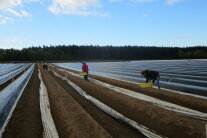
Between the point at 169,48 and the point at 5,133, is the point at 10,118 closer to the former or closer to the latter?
the point at 5,133

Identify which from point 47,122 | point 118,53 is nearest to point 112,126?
point 47,122

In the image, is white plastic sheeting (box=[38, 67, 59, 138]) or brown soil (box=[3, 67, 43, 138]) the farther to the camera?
brown soil (box=[3, 67, 43, 138])

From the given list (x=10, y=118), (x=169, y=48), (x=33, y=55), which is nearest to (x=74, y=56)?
(x=33, y=55)

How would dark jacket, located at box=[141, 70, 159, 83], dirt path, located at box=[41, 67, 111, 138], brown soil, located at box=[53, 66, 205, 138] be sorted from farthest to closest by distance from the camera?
dark jacket, located at box=[141, 70, 159, 83] < brown soil, located at box=[53, 66, 205, 138] < dirt path, located at box=[41, 67, 111, 138]

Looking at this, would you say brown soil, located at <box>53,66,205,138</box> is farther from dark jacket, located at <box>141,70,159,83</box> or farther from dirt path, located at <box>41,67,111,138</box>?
dark jacket, located at <box>141,70,159,83</box>

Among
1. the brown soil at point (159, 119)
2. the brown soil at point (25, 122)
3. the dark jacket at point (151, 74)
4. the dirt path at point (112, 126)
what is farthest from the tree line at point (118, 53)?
the dirt path at point (112, 126)

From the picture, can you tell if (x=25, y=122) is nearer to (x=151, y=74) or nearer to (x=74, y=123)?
(x=74, y=123)

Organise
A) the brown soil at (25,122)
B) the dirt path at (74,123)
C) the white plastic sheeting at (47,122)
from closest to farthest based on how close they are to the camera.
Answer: the dirt path at (74,123), the white plastic sheeting at (47,122), the brown soil at (25,122)

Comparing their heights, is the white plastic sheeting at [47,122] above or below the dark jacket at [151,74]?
below

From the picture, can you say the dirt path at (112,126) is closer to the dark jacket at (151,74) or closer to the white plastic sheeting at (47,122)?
the white plastic sheeting at (47,122)

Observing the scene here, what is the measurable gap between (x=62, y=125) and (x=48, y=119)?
3.21 feet

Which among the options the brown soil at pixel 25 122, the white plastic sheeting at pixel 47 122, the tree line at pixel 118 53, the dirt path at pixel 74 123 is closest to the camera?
the dirt path at pixel 74 123

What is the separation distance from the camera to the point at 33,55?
106188 mm

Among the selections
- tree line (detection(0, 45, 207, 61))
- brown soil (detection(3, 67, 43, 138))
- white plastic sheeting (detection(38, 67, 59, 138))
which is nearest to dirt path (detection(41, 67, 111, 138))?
white plastic sheeting (detection(38, 67, 59, 138))
